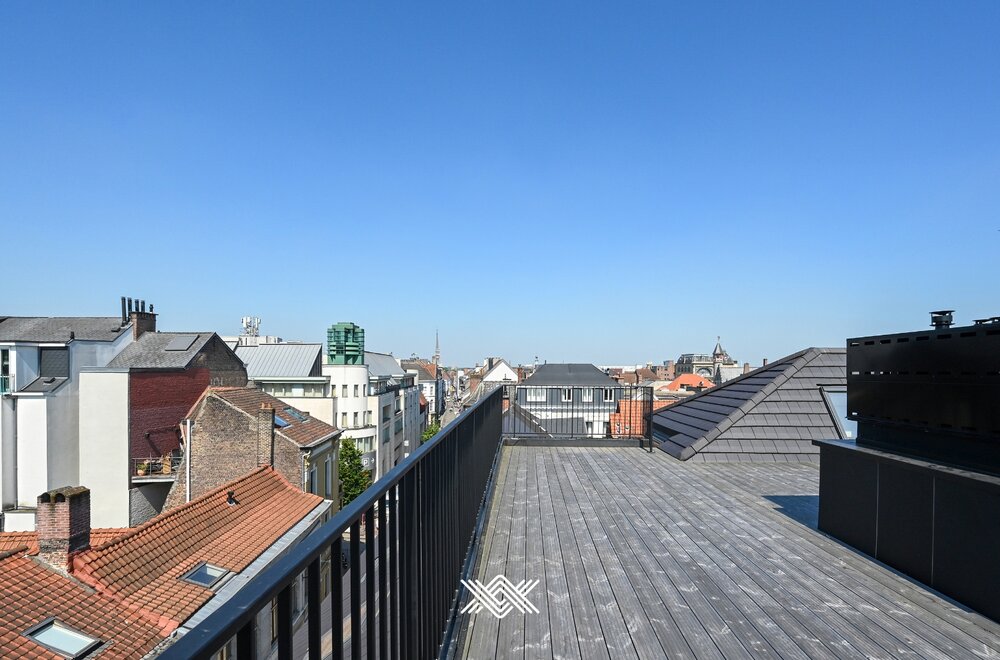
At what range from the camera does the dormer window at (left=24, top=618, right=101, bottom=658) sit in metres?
7.37

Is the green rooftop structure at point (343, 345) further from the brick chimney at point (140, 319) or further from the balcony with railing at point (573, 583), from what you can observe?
the balcony with railing at point (573, 583)

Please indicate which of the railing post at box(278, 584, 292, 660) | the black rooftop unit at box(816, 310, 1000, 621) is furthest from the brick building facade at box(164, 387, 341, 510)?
the railing post at box(278, 584, 292, 660)

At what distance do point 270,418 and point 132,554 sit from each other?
9.42 meters

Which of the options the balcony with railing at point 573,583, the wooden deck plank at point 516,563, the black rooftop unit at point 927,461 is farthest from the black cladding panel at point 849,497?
the wooden deck plank at point 516,563

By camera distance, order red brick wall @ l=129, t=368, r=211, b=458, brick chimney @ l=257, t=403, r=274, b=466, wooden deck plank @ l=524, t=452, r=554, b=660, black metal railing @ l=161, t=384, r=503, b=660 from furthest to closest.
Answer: red brick wall @ l=129, t=368, r=211, b=458
brick chimney @ l=257, t=403, r=274, b=466
wooden deck plank @ l=524, t=452, r=554, b=660
black metal railing @ l=161, t=384, r=503, b=660

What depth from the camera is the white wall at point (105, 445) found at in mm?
22609

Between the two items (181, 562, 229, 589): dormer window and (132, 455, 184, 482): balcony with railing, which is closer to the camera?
(181, 562, 229, 589): dormer window

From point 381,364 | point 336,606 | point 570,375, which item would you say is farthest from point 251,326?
Answer: point 336,606

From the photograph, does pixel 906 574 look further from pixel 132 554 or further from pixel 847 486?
pixel 132 554

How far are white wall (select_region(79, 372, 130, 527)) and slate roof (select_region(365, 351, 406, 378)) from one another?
30.4m

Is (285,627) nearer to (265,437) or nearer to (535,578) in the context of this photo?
(535,578)

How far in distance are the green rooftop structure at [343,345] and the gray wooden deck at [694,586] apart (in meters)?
39.0

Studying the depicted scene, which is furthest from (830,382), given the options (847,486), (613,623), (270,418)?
(270,418)

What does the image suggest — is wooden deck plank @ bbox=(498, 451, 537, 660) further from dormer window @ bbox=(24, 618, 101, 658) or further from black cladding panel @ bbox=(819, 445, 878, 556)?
dormer window @ bbox=(24, 618, 101, 658)
